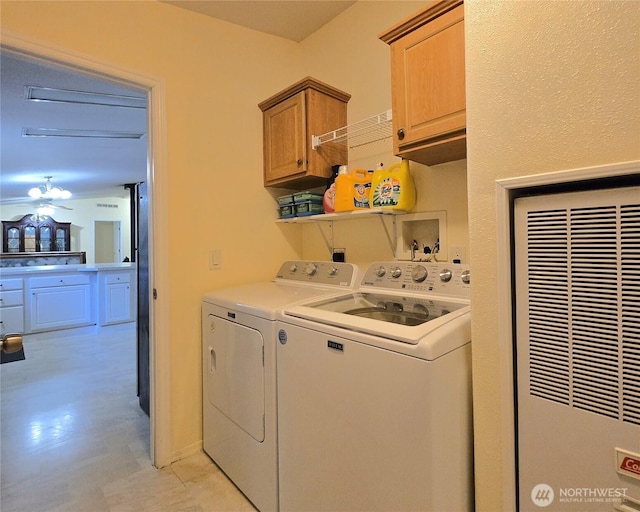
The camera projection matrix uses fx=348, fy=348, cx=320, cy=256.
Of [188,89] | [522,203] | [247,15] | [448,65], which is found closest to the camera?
[522,203]

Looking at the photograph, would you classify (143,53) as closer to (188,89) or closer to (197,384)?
(188,89)

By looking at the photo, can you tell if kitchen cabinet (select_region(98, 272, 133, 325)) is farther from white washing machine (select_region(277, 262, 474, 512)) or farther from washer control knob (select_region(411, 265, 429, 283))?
washer control knob (select_region(411, 265, 429, 283))

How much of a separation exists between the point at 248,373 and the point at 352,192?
42.2 inches

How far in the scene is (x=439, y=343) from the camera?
3.18 feet

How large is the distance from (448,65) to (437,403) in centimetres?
127

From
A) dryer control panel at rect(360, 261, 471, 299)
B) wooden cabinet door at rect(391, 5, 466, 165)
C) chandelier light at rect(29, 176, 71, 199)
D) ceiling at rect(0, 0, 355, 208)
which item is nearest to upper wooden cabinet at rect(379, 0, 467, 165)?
wooden cabinet door at rect(391, 5, 466, 165)

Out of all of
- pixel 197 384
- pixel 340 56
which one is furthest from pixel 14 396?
pixel 340 56

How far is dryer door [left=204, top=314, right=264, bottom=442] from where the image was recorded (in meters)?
1.53

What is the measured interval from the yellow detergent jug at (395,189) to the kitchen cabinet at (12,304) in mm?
4996

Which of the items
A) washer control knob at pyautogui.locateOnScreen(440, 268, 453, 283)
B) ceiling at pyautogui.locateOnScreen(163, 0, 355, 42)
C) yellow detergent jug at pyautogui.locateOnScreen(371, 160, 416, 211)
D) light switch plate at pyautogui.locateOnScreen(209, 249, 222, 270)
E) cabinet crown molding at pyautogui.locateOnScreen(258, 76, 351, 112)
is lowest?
washer control knob at pyautogui.locateOnScreen(440, 268, 453, 283)

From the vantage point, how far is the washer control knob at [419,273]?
159 cm

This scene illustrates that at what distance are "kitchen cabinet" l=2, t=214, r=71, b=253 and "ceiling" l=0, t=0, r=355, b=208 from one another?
424 cm

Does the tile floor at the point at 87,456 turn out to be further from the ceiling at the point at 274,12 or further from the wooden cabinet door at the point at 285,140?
the ceiling at the point at 274,12

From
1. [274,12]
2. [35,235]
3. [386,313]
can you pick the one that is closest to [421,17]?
[274,12]
